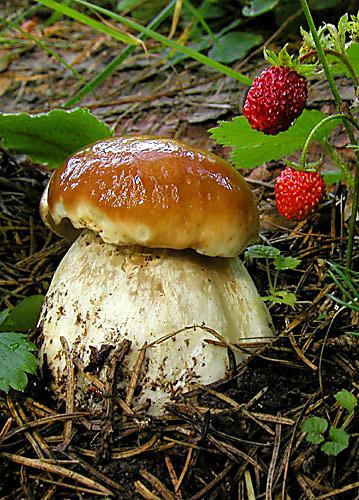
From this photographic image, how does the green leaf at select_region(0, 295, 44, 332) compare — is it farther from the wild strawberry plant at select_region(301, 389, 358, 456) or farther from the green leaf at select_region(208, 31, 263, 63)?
the green leaf at select_region(208, 31, 263, 63)

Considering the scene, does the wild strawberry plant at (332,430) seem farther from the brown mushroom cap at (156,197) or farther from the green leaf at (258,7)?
the green leaf at (258,7)

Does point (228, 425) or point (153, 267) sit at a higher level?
point (153, 267)

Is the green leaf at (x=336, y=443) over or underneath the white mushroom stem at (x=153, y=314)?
underneath

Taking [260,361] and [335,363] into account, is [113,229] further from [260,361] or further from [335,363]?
[335,363]

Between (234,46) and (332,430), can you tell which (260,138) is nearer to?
(332,430)

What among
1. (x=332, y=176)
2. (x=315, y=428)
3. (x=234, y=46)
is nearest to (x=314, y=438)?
(x=315, y=428)

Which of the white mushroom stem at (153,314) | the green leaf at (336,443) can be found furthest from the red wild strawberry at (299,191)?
the green leaf at (336,443)
